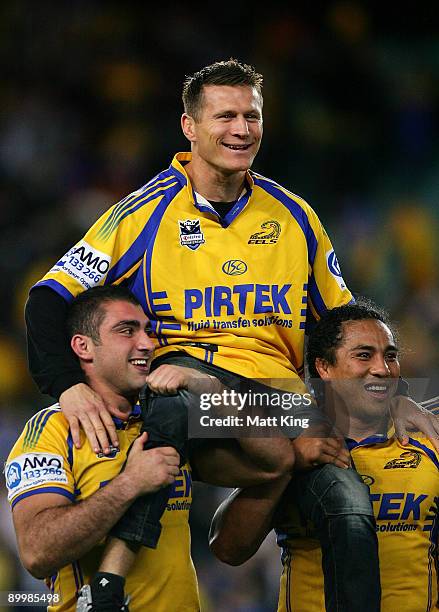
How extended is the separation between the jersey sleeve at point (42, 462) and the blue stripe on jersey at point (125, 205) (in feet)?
2.07

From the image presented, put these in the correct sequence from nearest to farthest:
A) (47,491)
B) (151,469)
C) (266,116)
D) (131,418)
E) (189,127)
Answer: (151,469) → (47,491) → (131,418) → (189,127) → (266,116)

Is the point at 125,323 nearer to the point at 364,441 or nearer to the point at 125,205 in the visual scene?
the point at 125,205

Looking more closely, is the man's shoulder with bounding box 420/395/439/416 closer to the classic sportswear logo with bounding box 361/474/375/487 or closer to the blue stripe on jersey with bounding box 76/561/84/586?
the classic sportswear logo with bounding box 361/474/375/487

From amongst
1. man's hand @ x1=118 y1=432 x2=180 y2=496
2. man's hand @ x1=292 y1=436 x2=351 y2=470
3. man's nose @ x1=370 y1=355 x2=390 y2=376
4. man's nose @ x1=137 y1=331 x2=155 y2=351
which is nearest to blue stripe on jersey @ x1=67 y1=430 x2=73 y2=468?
man's hand @ x1=118 y1=432 x2=180 y2=496

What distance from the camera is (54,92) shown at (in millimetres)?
6840

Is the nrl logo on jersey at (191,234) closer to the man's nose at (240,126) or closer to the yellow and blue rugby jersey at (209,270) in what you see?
the yellow and blue rugby jersey at (209,270)

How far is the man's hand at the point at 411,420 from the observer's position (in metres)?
3.20

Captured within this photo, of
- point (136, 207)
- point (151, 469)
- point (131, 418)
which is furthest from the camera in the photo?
point (136, 207)

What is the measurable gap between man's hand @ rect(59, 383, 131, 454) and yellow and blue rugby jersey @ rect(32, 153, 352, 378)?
283 millimetres

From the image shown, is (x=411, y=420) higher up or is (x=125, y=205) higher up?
(x=125, y=205)

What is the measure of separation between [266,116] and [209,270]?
3738 millimetres

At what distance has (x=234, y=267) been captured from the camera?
3.27 meters

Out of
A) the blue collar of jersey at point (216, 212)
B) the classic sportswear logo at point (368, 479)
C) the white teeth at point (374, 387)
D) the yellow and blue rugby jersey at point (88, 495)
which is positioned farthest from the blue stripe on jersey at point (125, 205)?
the classic sportswear logo at point (368, 479)

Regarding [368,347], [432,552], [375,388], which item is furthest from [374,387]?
[432,552]
